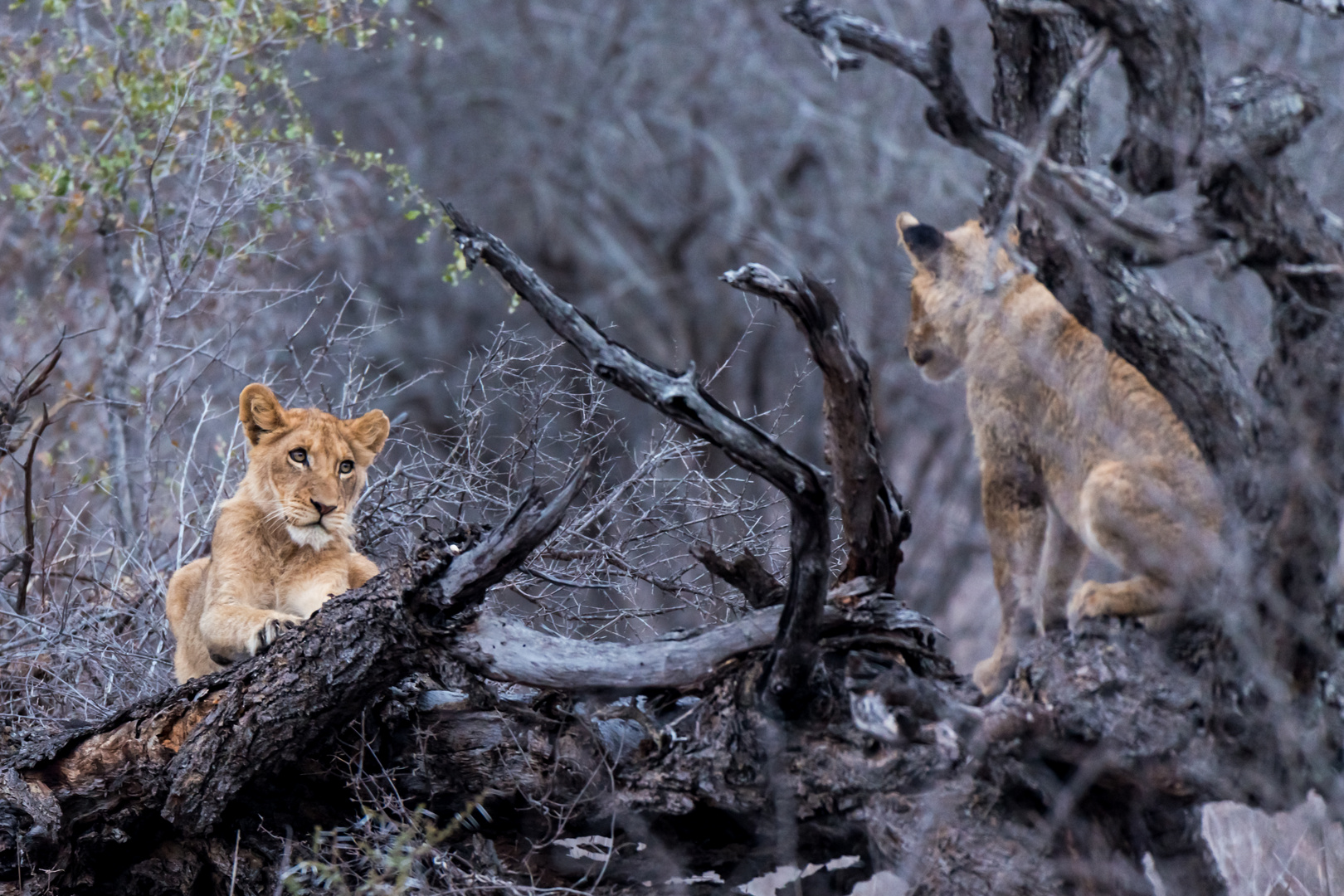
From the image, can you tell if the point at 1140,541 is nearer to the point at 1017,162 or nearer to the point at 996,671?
the point at 996,671

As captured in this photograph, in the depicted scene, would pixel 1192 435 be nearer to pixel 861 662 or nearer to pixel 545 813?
pixel 861 662

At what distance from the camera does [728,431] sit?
3.65m

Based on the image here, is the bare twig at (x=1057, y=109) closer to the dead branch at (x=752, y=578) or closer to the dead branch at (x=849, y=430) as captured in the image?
the dead branch at (x=849, y=430)

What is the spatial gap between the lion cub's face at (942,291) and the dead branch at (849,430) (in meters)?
1.13

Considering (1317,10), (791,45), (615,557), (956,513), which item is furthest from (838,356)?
(791,45)

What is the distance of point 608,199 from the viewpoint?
63.7 ft

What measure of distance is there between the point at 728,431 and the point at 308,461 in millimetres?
1538

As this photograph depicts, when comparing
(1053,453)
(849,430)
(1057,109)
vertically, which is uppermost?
(1057,109)

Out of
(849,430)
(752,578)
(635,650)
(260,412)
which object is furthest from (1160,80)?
(260,412)

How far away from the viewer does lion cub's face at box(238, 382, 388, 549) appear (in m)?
4.53

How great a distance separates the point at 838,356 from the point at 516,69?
17204 millimetres

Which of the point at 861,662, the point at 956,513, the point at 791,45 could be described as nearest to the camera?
the point at 861,662

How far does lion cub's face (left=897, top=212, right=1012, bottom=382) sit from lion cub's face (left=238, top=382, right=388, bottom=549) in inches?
72.7

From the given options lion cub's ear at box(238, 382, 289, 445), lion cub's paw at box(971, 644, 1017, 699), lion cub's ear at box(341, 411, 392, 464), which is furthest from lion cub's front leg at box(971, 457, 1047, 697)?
lion cub's ear at box(238, 382, 289, 445)
